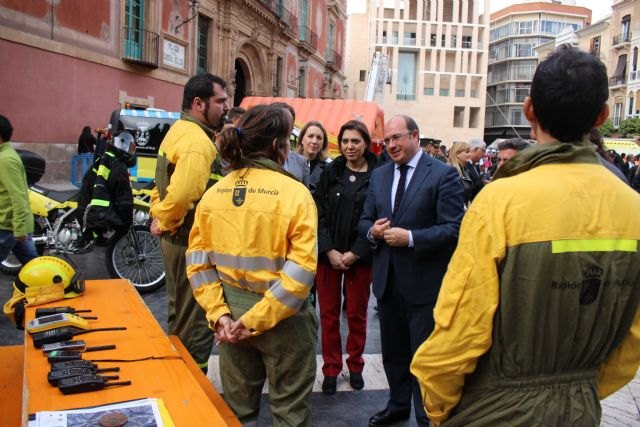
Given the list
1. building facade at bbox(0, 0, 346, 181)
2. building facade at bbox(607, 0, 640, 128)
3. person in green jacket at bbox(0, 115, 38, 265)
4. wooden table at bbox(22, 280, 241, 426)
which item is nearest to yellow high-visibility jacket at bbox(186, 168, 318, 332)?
wooden table at bbox(22, 280, 241, 426)

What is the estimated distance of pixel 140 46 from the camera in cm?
1727

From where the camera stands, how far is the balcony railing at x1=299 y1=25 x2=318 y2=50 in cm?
3324

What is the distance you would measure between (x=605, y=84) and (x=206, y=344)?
2851mm

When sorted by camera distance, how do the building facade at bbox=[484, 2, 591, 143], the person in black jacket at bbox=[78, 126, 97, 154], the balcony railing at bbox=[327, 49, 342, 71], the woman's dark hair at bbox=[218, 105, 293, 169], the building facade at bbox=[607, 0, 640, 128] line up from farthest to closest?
the building facade at bbox=[484, 2, 591, 143] < the building facade at bbox=[607, 0, 640, 128] < the balcony railing at bbox=[327, 49, 342, 71] < the person in black jacket at bbox=[78, 126, 97, 154] < the woman's dark hair at bbox=[218, 105, 293, 169]

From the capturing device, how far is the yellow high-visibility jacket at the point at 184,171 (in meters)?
3.41

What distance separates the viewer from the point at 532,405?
1.64m

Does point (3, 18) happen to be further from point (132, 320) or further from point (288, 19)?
point (288, 19)

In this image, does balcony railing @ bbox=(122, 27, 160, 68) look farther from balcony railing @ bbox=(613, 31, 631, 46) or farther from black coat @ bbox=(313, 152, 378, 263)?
balcony railing @ bbox=(613, 31, 631, 46)

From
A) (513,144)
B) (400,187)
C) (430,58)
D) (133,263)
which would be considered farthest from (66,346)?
(430,58)

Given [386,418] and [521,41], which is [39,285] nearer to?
[386,418]

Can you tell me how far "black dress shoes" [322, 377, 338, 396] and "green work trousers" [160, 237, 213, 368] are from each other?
929 millimetres

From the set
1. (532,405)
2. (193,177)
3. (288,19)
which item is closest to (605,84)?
(532,405)

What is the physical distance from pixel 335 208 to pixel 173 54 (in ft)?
53.8

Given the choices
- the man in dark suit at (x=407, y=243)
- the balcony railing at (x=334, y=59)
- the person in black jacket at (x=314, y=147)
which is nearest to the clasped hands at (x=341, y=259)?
the man in dark suit at (x=407, y=243)
